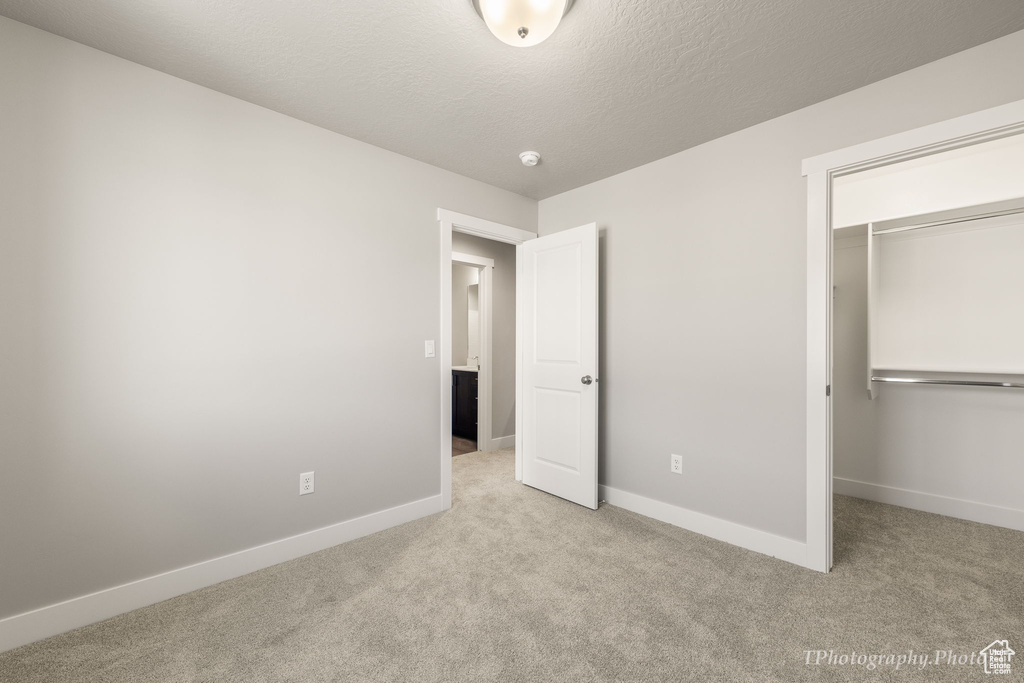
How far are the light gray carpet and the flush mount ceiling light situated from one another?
2.28 m

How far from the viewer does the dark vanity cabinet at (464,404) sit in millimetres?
4977

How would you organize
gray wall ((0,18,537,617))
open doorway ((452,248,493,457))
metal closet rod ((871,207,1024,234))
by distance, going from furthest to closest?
open doorway ((452,248,493,457)) → metal closet rod ((871,207,1024,234)) → gray wall ((0,18,537,617))

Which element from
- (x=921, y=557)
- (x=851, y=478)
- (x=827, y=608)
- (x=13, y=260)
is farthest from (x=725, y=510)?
(x=13, y=260)

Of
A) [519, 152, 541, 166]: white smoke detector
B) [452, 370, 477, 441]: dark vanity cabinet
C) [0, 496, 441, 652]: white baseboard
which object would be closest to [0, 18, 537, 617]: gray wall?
[0, 496, 441, 652]: white baseboard

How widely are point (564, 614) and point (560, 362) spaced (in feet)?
5.78

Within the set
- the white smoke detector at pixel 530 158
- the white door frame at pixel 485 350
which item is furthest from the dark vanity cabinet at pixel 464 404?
the white smoke detector at pixel 530 158

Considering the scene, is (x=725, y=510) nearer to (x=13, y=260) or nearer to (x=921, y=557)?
(x=921, y=557)

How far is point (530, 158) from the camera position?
9.18ft

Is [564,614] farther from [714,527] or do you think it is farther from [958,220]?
[958,220]

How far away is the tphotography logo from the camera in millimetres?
1522

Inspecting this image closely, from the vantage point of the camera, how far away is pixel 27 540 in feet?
5.53

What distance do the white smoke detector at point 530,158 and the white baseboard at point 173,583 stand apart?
244cm

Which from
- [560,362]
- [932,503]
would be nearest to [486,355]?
[560,362]

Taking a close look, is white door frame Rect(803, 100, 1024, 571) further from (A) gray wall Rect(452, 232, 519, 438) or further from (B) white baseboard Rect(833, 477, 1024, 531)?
(A) gray wall Rect(452, 232, 519, 438)
